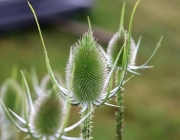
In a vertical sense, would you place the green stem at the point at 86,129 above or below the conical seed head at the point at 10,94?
below

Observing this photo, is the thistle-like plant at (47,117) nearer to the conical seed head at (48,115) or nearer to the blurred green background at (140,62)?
the conical seed head at (48,115)

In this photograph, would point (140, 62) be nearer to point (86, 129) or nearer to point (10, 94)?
point (10, 94)

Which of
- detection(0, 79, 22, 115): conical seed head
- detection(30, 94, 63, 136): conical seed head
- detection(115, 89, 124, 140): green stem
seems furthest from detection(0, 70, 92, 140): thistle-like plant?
detection(0, 79, 22, 115): conical seed head

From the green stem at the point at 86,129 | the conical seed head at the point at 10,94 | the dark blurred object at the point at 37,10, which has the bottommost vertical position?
the green stem at the point at 86,129

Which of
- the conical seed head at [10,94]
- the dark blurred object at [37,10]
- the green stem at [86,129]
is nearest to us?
the green stem at [86,129]

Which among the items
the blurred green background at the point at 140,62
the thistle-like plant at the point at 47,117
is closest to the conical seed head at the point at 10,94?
the thistle-like plant at the point at 47,117

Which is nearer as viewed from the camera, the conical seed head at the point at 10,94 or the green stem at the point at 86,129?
the green stem at the point at 86,129
